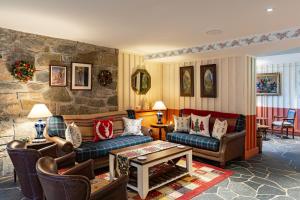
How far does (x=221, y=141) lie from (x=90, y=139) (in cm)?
246

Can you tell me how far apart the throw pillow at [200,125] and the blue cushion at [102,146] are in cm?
106

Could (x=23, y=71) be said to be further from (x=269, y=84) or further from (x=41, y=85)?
(x=269, y=84)

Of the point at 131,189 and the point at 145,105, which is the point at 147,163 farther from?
the point at 145,105

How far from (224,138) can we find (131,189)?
76.3 inches

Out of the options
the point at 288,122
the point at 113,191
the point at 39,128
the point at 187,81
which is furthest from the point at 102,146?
the point at 288,122

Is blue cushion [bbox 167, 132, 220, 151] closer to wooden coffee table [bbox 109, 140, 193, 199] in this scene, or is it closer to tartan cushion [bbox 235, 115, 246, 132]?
tartan cushion [bbox 235, 115, 246, 132]

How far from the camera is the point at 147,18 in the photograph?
301cm

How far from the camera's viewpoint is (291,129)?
276 inches

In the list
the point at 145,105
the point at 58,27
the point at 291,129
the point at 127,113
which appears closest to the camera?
the point at 58,27

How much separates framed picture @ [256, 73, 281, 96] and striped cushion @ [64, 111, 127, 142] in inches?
215

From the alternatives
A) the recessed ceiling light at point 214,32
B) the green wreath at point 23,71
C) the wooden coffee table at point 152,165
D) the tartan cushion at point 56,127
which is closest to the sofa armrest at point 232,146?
the wooden coffee table at point 152,165

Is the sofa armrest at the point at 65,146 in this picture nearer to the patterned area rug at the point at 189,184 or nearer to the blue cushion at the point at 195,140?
the patterned area rug at the point at 189,184

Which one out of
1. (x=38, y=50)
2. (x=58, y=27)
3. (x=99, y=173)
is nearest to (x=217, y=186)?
(x=99, y=173)

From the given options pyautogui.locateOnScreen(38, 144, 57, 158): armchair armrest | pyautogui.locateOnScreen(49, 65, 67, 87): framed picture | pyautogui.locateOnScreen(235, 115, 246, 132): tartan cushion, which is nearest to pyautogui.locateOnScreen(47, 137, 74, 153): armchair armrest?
pyautogui.locateOnScreen(38, 144, 57, 158): armchair armrest
